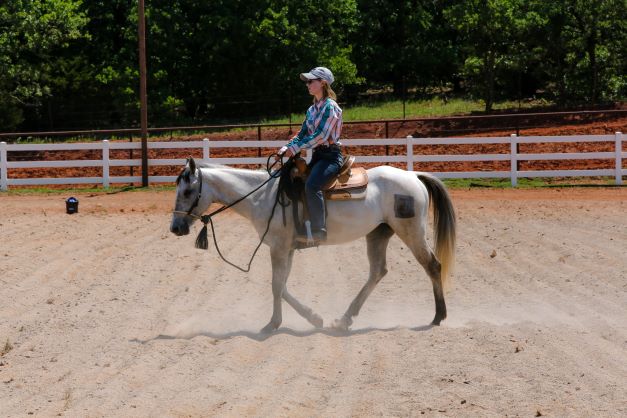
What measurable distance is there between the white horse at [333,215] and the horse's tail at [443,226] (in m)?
0.09

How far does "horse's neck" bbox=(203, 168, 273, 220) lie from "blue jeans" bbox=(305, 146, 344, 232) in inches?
17.0

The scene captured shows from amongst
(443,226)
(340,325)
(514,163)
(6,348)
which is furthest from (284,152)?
(514,163)

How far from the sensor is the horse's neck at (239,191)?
9.02 m

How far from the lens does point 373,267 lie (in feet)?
30.8

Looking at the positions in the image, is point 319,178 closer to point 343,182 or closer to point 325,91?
point 343,182

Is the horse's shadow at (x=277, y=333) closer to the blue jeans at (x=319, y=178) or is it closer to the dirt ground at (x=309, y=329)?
the dirt ground at (x=309, y=329)

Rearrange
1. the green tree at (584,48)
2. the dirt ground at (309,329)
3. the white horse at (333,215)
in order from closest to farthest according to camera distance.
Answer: the dirt ground at (309,329) → the white horse at (333,215) → the green tree at (584,48)

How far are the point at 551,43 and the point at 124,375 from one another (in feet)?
102

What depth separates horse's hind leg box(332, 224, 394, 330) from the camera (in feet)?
29.9

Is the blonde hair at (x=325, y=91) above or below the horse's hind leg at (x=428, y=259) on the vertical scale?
above

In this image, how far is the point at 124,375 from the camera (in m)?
7.05

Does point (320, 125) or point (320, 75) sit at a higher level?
point (320, 75)

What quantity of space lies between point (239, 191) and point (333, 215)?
2.96 feet

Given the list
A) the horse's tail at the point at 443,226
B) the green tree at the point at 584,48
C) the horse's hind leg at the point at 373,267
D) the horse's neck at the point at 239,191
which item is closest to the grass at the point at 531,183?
the horse's tail at the point at 443,226
